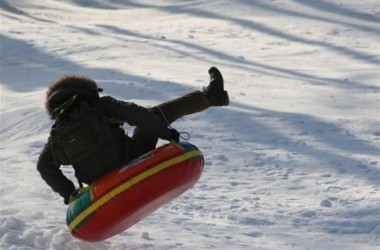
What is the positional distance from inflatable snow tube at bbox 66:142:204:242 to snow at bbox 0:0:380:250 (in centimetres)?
34

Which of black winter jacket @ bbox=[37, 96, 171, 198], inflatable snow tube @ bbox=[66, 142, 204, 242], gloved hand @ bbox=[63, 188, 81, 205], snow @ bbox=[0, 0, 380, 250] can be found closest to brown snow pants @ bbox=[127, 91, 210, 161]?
black winter jacket @ bbox=[37, 96, 171, 198]

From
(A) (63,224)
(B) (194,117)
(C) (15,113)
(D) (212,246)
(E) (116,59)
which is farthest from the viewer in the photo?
(E) (116,59)

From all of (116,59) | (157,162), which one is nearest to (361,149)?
(157,162)

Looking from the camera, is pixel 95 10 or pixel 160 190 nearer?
pixel 160 190

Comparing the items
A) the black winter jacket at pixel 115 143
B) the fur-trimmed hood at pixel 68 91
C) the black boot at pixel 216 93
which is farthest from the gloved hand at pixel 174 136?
the black boot at pixel 216 93

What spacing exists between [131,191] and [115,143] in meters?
0.43

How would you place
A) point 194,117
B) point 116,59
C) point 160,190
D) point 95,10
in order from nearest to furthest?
point 160,190, point 194,117, point 116,59, point 95,10

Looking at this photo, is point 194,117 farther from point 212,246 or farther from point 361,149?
point 212,246

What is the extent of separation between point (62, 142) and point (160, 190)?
24.6 inches

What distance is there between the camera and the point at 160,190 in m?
4.29

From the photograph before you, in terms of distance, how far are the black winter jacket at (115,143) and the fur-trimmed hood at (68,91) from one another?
8cm

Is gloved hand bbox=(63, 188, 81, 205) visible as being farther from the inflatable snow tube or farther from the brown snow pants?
the brown snow pants

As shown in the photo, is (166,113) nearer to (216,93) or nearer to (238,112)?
(216,93)

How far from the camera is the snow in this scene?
5117 mm
